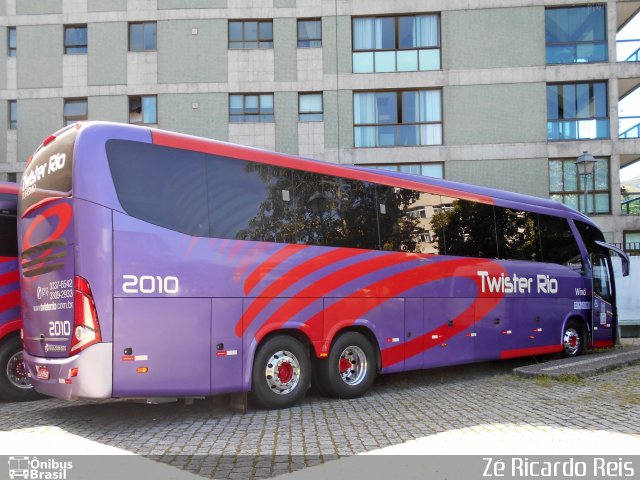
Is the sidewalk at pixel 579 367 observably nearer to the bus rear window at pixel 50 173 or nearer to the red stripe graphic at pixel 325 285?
→ the red stripe graphic at pixel 325 285

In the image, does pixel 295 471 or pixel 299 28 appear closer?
pixel 295 471

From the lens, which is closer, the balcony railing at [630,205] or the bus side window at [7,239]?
the bus side window at [7,239]

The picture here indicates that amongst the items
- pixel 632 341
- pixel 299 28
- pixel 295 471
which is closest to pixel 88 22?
pixel 299 28

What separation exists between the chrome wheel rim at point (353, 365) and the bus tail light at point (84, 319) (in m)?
3.74

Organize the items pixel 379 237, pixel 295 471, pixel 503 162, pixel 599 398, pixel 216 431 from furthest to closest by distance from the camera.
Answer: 1. pixel 503 162
2. pixel 379 237
3. pixel 599 398
4. pixel 216 431
5. pixel 295 471

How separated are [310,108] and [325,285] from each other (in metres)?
17.4

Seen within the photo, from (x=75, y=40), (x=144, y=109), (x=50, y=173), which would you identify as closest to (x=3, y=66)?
(x=75, y=40)

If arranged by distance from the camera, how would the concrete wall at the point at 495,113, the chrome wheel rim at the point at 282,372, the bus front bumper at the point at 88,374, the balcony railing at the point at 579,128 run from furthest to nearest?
1. the balcony railing at the point at 579,128
2. the concrete wall at the point at 495,113
3. the chrome wheel rim at the point at 282,372
4. the bus front bumper at the point at 88,374

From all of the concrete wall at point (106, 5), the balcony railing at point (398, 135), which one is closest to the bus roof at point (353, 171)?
the balcony railing at point (398, 135)

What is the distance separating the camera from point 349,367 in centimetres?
982

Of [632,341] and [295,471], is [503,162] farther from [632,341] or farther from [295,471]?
[295,471]

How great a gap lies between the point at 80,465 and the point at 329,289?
14.4ft

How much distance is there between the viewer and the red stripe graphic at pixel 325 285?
8.73m

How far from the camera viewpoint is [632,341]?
19844mm
